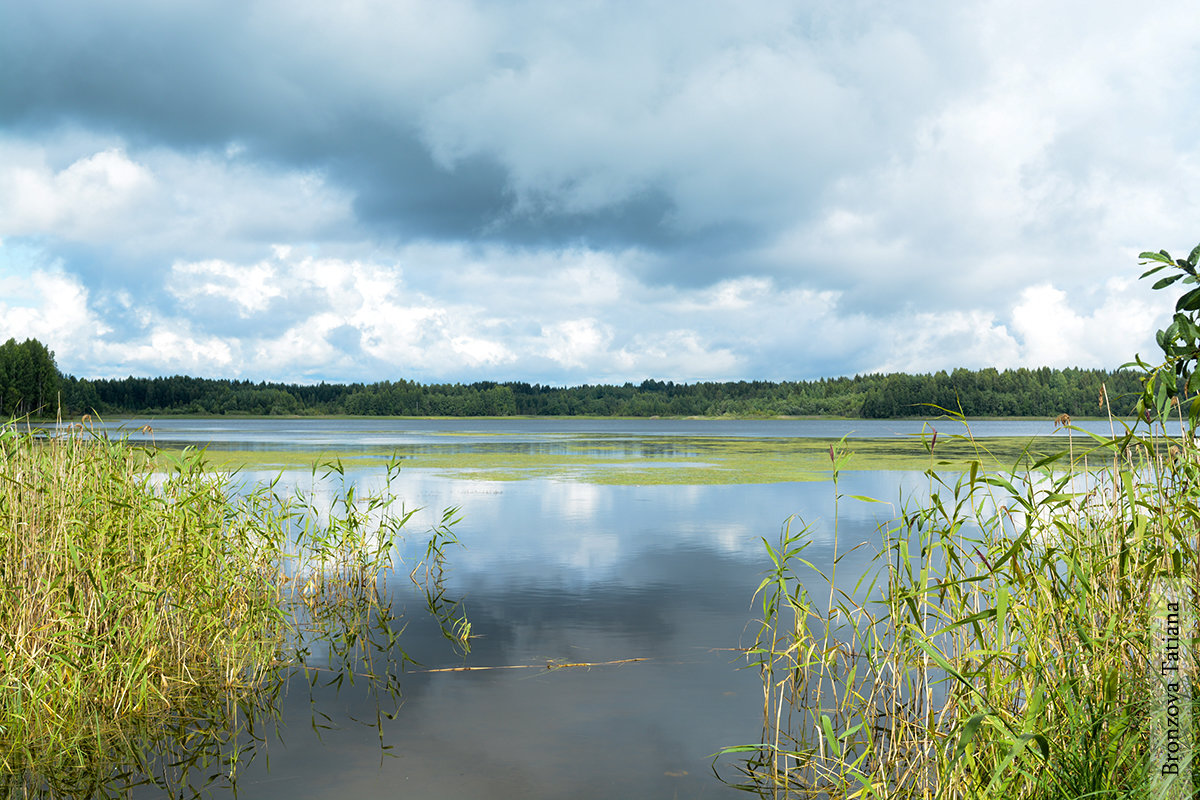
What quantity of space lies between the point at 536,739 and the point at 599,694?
3.73 ft

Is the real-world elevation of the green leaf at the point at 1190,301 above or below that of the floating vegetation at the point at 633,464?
above

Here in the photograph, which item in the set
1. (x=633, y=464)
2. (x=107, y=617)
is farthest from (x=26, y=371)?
(x=107, y=617)

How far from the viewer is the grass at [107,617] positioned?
5.95 meters

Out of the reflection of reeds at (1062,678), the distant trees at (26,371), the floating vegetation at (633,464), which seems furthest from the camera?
the distant trees at (26,371)

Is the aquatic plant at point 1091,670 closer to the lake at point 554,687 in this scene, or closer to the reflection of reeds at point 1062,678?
the reflection of reeds at point 1062,678

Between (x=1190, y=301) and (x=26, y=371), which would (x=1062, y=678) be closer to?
(x=1190, y=301)

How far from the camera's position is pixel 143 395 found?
529 ft

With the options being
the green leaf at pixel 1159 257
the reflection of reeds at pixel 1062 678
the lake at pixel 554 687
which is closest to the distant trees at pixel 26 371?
the lake at pixel 554 687

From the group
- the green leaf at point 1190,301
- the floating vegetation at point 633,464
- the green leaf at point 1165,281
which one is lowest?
the floating vegetation at point 633,464

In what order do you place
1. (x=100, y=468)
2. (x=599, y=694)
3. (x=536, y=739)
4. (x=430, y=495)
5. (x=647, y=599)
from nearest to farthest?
(x=536, y=739)
(x=599, y=694)
(x=100, y=468)
(x=647, y=599)
(x=430, y=495)

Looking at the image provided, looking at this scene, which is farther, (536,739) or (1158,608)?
(536,739)

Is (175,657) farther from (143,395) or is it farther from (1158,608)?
(143,395)

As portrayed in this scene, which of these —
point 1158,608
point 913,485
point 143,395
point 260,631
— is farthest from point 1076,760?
point 143,395

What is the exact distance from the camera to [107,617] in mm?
6812
